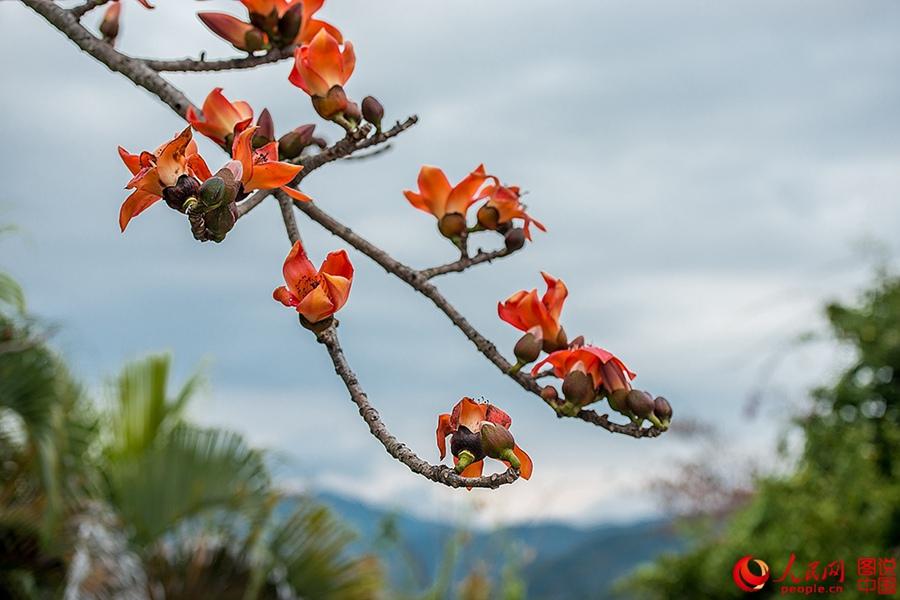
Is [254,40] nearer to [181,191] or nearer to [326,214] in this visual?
[326,214]

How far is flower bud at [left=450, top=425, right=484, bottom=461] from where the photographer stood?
0.71 m

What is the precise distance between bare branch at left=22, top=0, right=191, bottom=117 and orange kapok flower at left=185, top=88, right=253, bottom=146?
0.14ft

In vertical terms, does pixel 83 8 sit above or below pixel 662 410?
above

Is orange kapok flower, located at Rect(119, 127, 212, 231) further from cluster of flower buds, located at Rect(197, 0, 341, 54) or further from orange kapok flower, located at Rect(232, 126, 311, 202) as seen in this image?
cluster of flower buds, located at Rect(197, 0, 341, 54)

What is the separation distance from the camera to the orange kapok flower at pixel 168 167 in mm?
643

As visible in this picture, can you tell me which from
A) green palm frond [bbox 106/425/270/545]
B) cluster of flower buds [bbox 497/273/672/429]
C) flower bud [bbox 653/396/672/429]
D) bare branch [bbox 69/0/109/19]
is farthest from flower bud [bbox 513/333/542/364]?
green palm frond [bbox 106/425/270/545]

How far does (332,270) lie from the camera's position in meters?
0.72

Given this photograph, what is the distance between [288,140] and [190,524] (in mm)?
3962

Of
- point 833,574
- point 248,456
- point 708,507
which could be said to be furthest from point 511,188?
point 708,507

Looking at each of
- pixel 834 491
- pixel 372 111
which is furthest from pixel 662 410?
pixel 834 491

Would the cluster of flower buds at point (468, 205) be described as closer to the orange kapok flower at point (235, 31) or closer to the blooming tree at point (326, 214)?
the blooming tree at point (326, 214)

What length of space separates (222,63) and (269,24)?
75mm

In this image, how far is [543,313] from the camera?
893 mm

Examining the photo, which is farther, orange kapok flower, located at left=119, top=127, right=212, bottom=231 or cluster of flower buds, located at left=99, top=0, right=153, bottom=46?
cluster of flower buds, located at left=99, top=0, right=153, bottom=46
